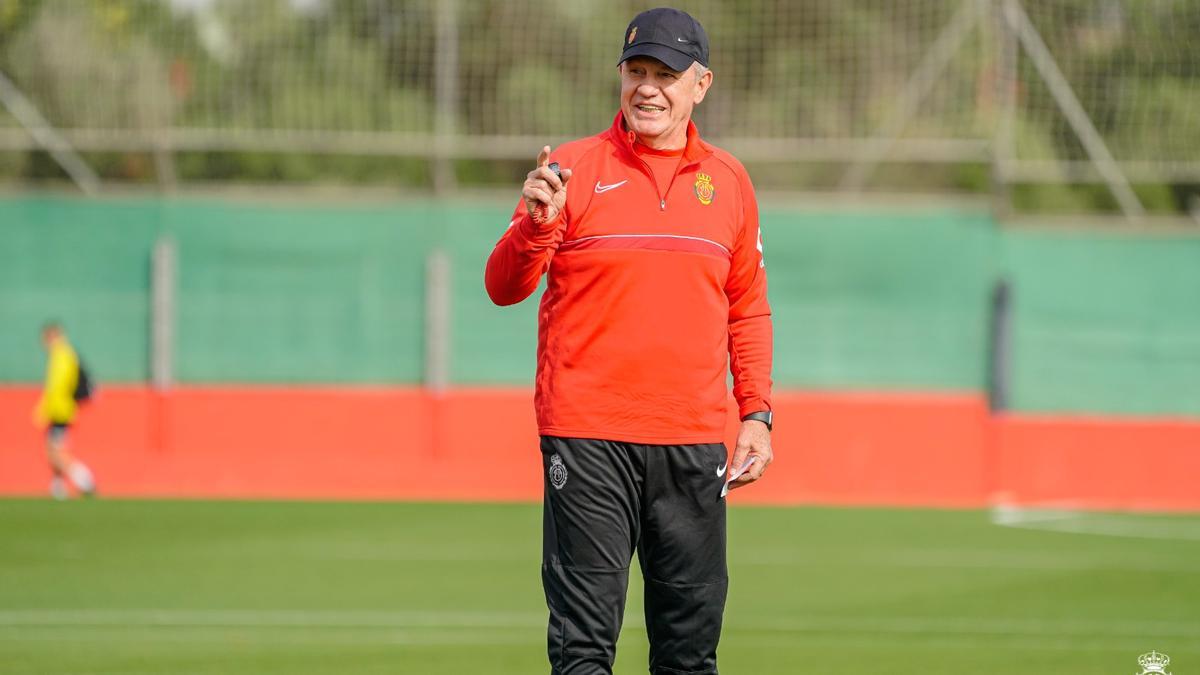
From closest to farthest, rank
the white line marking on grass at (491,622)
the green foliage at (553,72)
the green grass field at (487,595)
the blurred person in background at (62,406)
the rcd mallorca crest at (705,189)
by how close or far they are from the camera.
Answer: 1. the rcd mallorca crest at (705,189)
2. the green grass field at (487,595)
3. the white line marking on grass at (491,622)
4. the blurred person in background at (62,406)
5. the green foliage at (553,72)

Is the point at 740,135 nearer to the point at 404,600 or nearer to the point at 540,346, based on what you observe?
the point at 404,600

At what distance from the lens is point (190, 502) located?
18484 millimetres

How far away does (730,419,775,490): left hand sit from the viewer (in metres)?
5.71

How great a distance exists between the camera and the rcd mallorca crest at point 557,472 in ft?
18.0

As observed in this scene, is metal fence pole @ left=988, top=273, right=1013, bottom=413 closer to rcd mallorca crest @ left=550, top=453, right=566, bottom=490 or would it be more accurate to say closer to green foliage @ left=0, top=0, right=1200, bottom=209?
green foliage @ left=0, top=0, right=1200, bottom=209

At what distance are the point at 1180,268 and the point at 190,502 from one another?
38.5 feet

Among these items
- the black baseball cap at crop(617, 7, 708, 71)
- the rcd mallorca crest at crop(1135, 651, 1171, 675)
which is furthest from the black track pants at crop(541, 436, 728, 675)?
the rcd mallorca crest at crop(1135, 651, 1171, 675)

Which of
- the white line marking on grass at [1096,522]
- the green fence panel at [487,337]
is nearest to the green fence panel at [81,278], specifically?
the green fence panel at [487,337]

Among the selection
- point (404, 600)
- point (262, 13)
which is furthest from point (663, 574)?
point (262, 13)

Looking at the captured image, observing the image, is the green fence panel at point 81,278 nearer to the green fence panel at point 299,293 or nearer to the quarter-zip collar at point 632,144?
the green fence panel at point 299,293

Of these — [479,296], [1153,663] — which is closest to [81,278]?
[479,296]

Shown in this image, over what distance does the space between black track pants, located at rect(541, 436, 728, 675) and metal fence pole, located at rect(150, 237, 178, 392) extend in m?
15.9

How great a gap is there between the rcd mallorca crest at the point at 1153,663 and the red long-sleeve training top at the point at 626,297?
401 centimetres

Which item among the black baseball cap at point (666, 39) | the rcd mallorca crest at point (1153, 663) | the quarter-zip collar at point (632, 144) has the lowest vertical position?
the rcd mallorca crest at point (1153, 663)
